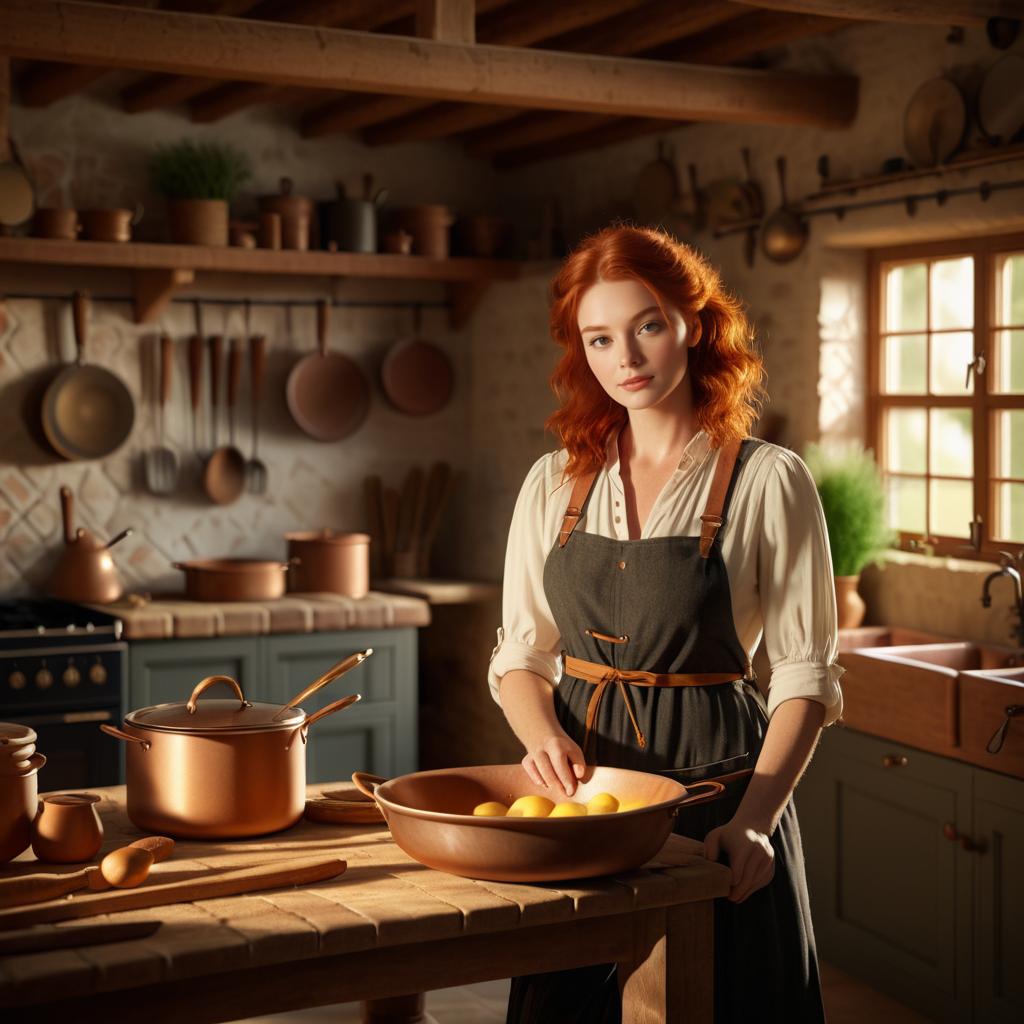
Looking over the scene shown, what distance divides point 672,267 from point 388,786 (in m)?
0.87

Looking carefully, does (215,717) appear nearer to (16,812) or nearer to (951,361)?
(16,812)

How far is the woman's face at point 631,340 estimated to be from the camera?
217cm

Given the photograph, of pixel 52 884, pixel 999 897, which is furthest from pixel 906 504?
pixel 52 884

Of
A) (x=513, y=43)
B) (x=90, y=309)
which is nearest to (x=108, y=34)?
(x=513, y=43)

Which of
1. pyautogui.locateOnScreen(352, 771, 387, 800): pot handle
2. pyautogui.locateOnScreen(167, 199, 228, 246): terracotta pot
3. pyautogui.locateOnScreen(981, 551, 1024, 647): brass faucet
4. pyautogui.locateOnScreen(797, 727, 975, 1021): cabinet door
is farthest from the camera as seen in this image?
pyautogui.locateOnScreen(167, 199, 228, 246): terracotta pot

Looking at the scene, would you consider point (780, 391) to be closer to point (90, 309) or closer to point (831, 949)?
point (831, 949)

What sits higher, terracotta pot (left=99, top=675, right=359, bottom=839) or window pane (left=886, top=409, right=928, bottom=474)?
window pane (left=886, top=409, right=928, bottom=474)

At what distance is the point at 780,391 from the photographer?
16.4 ft

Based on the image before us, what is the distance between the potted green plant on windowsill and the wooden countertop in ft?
5.61

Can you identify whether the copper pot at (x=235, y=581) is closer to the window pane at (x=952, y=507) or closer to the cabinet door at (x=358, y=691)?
the cabinet door at (x=358, y=691)

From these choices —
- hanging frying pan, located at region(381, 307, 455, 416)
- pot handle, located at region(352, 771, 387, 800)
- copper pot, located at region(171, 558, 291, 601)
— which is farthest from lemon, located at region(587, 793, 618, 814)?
hanging frying pan, located at region(381, 307, 455, 416)

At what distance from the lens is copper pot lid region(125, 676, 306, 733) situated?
2062mm

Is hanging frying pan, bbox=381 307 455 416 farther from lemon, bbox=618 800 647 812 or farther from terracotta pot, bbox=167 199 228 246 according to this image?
lemon, bbox=618 800 647 812

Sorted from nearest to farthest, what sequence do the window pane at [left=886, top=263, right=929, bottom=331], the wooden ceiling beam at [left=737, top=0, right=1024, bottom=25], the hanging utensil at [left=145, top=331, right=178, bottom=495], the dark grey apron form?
the dark grey apron
the wooden ceiling beam at [left=737, top=0, right=1024, bottom=25]
the window pane at [left=886, top=263, right=929, bottom=331]
the hanging utensil at [left=145, top=331, right=178, bottom=495]
